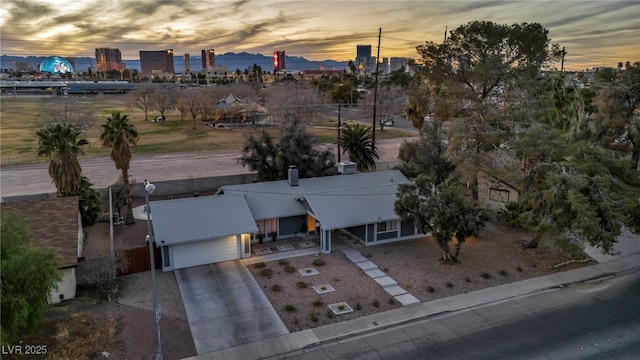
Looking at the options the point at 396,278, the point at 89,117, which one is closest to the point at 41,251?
the point at 396,278

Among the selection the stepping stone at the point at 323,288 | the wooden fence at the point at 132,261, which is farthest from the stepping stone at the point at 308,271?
the wooden fence at the point at 132,261

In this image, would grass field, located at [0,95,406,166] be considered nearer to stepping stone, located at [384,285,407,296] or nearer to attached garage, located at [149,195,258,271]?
attached garage, located at [149,195,258,271]

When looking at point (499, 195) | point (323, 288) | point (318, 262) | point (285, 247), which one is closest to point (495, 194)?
point (499, 195)

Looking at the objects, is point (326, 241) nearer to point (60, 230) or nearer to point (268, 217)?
point (268, 217)

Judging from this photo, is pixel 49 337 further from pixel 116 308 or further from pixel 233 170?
pixel 233 170

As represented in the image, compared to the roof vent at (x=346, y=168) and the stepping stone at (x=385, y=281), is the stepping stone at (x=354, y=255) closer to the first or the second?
the stepping stone at (x=385, y=281)
